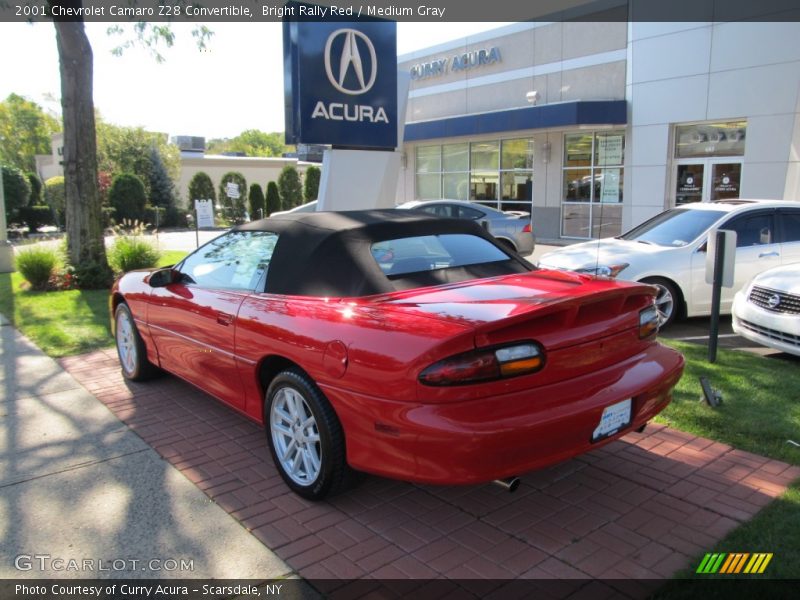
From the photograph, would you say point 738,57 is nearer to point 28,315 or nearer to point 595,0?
point 595,0

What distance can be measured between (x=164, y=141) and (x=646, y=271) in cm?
3535

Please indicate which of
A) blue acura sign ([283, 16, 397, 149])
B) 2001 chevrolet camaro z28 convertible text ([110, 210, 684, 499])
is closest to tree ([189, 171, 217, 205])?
blue acura sign ([283, 16, 397, 149])

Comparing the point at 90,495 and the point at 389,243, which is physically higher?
the point at 389,243

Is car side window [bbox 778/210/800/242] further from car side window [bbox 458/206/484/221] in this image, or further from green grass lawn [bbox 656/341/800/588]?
car side window [bbox 458/206/484/221]

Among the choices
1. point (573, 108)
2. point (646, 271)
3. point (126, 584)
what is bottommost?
point (126, 584)

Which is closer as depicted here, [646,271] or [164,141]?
[646,271]

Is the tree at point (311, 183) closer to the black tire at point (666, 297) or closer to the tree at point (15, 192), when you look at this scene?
the tree at point (15, 192)

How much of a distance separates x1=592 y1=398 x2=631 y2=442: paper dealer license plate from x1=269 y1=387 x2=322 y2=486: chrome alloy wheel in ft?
4.82

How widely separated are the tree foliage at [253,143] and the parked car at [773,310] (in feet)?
429

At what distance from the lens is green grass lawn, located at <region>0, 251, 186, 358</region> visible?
7421 mm

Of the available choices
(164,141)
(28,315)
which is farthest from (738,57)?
(164,141)

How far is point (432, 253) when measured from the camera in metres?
4.09

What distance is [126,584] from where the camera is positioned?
9.53 feet

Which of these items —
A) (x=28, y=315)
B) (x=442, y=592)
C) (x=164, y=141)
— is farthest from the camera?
(x=164, y=141)
